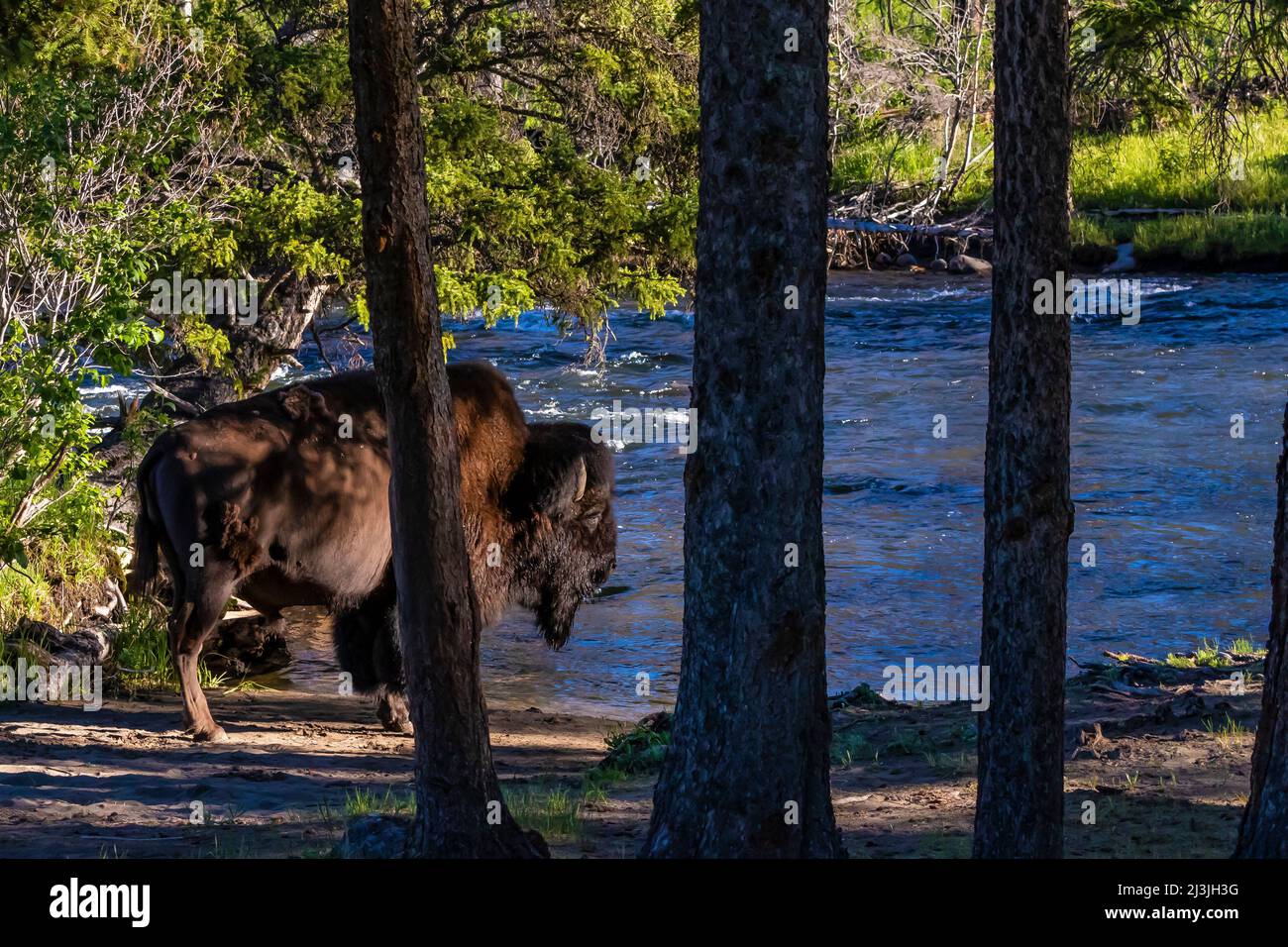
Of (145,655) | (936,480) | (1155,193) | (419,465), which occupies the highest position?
(1155,193)

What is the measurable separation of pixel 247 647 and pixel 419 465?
723cm

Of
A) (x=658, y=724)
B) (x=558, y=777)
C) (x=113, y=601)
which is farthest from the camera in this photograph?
(x=113, y=601)

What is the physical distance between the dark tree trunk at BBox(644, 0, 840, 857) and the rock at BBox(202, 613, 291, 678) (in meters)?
7.22

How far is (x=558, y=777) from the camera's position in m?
9.09

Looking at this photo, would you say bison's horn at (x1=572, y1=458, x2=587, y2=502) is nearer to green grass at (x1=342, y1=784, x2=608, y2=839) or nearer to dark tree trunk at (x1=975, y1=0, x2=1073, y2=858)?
green grass at (x1=342, y1=784, x2=608, y2=839)

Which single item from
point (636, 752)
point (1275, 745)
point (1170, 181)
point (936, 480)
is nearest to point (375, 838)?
point (636, 752)

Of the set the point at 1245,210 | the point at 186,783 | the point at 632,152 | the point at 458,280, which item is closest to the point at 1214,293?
the point at 1245,210

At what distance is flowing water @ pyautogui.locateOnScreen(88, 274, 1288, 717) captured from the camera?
44.9 feet

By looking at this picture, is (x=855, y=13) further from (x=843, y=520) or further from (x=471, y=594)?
(x=471, y=594)

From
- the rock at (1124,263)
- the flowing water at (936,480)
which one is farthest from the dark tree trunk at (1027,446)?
the rock at (1124,263)

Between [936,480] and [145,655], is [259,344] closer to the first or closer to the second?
[145,655]

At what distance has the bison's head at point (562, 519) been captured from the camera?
11.4m

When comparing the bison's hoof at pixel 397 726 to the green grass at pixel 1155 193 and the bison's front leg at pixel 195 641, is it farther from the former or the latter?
the green grass at pixel 1155 193
